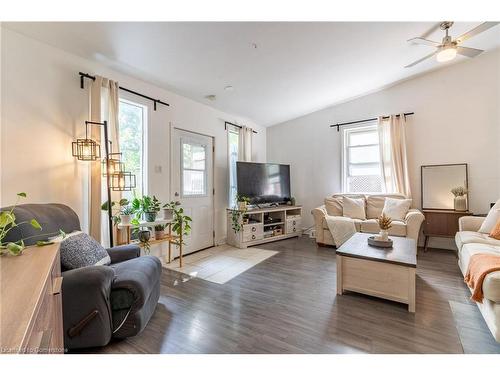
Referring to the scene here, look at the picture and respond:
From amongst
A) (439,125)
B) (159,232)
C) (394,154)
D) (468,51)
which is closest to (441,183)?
(394,154)

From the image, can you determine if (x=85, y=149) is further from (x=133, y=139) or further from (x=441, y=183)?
(x=441, y=183)

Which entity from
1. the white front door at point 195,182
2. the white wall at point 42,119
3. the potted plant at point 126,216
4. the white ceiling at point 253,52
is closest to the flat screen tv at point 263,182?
the white front door at point 195,182

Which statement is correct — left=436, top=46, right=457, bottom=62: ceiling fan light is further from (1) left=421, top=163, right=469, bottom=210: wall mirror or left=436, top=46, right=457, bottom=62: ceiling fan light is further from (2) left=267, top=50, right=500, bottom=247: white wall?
(1) left=421, top=163, right=469, bottom=210: wall mirror

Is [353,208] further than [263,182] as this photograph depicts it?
No

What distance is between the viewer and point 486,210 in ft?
12.1

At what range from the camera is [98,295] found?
4.87 ft

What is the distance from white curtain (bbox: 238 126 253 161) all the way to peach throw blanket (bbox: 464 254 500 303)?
3.63 m

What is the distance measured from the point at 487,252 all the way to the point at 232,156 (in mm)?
3758

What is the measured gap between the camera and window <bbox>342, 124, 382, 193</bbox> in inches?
181

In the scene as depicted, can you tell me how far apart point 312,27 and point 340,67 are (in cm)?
117

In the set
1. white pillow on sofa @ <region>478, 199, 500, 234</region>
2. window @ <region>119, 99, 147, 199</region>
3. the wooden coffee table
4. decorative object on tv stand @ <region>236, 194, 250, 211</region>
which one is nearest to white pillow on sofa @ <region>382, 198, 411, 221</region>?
white pillow on sofa @ <region>478, 199, 500, 234</region>

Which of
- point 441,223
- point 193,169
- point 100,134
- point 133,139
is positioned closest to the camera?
point 100,134

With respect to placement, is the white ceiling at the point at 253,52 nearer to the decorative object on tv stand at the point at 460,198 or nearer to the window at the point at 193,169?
the window at the point at 193,169
